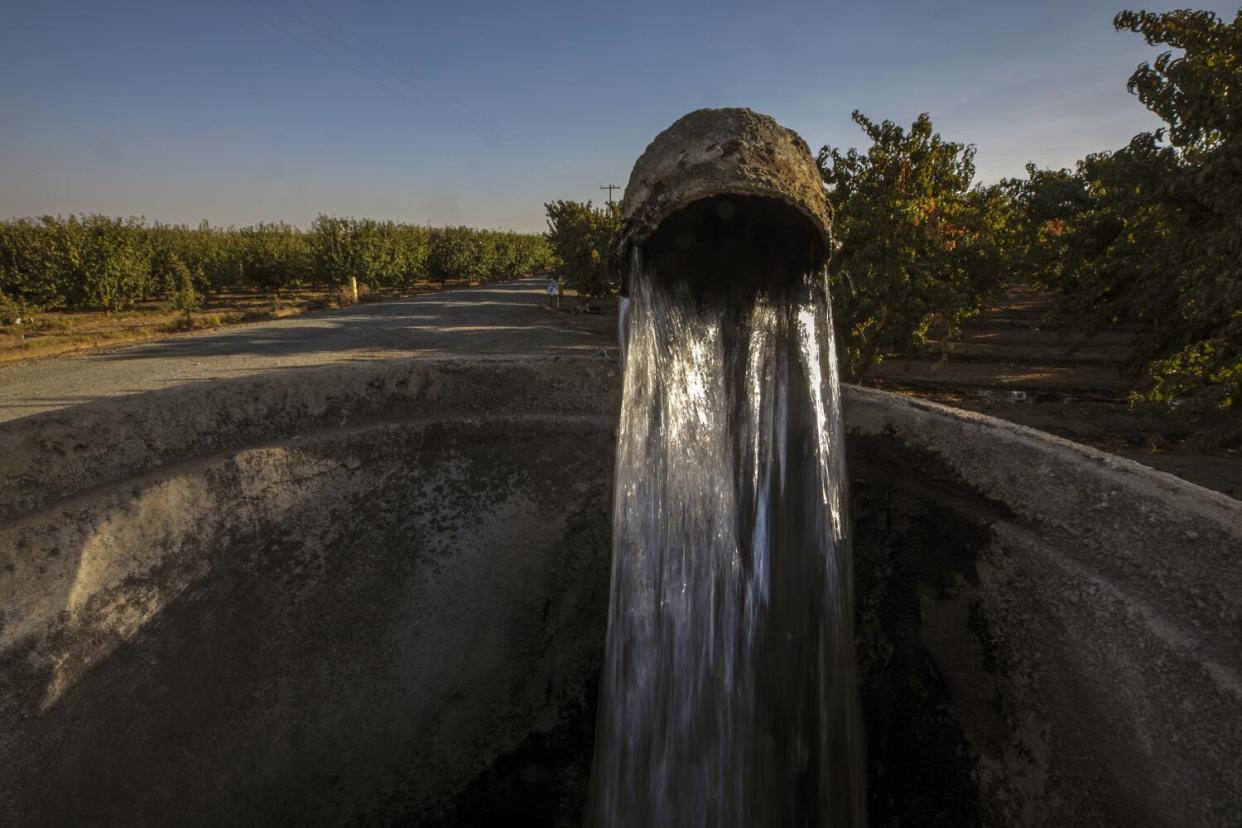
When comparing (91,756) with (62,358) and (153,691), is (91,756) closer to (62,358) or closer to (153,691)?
(153,691)

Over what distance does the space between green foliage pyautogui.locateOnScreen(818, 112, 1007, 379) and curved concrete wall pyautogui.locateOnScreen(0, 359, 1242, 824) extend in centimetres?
719

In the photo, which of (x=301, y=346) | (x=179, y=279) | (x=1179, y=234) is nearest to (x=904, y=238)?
(x=1179, y=234)

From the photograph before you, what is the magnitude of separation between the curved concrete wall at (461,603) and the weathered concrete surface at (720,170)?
49.6 inches

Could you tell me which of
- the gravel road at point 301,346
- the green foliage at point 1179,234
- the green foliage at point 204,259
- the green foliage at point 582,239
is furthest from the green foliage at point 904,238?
the green foliage at point 204,259

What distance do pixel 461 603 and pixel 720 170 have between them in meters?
2.53

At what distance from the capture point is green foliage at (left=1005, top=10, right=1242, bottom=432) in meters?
4.75

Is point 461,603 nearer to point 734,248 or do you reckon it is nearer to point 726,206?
point 734,248

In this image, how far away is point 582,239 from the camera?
23.0 m

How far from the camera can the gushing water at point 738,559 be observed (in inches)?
88.3

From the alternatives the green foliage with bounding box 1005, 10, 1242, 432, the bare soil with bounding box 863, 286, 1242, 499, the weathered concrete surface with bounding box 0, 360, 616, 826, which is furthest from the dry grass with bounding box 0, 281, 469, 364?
the green foliage with bounding box 1005, 10, 1242, 432

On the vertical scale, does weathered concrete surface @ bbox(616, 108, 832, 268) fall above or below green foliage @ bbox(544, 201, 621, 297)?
below

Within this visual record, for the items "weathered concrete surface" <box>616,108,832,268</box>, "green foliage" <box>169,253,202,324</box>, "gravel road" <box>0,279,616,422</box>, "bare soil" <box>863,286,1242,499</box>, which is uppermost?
"green foliage" <box>169,253,202,324</box>

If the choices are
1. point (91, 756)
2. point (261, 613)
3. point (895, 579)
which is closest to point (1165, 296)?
point (895, 579)

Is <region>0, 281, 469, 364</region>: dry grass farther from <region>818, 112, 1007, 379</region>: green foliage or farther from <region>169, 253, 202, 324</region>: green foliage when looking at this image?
<region>818, 112, 1007, 379</region>: green foliage
